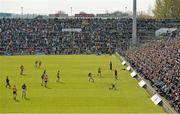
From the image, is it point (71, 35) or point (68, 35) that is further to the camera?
point (68, 35)

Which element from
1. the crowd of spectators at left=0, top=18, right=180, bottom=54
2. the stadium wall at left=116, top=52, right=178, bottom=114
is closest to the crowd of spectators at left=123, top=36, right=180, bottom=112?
the stadium wall at left=116, top=52, right=178, bottom=114

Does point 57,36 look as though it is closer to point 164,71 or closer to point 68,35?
point 68,35

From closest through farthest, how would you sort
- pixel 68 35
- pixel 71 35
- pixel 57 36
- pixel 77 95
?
pixel 77 95
pixel 57 36
pixel 71 35
pixel 68 35

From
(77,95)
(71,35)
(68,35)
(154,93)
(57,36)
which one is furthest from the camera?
(68,35)

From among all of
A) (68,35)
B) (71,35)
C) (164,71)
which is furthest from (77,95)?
(68,35)

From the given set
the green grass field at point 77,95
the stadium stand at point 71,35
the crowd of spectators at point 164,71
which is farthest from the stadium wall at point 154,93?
the stadium stand at point 71,35

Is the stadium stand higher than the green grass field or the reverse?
higher

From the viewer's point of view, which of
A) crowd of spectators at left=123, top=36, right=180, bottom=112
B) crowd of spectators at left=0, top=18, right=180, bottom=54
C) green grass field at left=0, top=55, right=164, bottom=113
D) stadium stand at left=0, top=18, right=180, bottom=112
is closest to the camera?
green grass field at left=0, top=55, right=164, bottom=113

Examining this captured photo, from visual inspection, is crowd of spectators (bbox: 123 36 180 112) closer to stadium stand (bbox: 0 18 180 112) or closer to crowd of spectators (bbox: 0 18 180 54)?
stadium stand (bbox: 0 18 180 112)

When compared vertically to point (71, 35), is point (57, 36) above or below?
below

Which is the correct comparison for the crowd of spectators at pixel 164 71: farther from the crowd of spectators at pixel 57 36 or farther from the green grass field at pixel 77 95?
the crowd of spectators at pixel 57 36

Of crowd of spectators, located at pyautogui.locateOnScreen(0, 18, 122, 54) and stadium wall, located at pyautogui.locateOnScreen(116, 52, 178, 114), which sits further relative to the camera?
crowd of spectators, located at pyautogui.locateOnScreen(0, 18, 122, 54)

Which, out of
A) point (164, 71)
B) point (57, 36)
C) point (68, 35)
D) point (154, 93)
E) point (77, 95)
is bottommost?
point (77, 95)

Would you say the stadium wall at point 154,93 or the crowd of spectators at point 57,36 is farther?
the crowd of spectators at point 57,36
